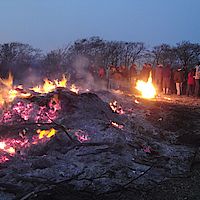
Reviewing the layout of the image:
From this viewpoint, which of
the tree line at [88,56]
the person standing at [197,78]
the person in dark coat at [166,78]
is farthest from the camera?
the tree line at [88,56]

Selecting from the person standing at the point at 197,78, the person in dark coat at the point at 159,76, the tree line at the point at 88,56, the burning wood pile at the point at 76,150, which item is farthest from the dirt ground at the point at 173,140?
the tree line at the point at 88,56

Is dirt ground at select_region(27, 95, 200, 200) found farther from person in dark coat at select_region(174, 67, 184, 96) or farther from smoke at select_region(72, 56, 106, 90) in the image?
smoke at select_region(72, 56, 106, 90)

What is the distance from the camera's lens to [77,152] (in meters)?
9.09

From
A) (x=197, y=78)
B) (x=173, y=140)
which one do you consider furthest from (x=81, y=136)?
(x=197, y=78)

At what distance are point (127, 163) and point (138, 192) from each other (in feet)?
4.53

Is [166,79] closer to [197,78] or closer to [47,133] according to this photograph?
[197,78]

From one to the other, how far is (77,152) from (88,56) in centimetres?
2990

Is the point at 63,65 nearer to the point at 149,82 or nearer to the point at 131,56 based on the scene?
the point at 131,56

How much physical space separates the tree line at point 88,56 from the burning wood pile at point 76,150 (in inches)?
773

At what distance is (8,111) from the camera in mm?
11836

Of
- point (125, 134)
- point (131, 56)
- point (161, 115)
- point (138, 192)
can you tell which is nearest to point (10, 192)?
point (138, 192)

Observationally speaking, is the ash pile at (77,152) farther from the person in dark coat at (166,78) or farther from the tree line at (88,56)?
the tree line at (88,56)

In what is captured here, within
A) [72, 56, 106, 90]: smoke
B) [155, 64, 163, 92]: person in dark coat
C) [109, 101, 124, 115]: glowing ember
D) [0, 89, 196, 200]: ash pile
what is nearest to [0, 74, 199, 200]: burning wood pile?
[0, 89, 196, 200]: ash pile

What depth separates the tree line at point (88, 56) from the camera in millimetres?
34031
